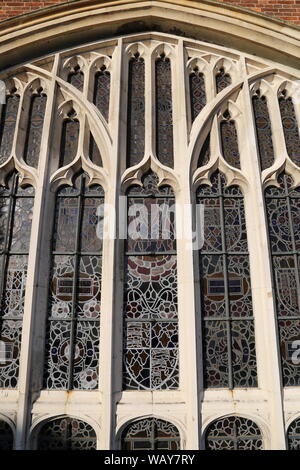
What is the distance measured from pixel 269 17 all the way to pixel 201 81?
1.09m

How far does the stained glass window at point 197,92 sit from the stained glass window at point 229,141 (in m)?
0.33

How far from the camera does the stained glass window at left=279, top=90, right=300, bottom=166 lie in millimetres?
5425

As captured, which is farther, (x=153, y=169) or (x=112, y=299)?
(x=153, y=169)

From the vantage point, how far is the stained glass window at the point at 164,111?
5.41 m

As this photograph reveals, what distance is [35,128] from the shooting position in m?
5.57

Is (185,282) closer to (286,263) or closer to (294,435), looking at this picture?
(286,263)

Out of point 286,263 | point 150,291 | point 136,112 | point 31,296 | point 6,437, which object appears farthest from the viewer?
point 136,112

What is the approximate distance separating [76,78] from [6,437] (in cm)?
420

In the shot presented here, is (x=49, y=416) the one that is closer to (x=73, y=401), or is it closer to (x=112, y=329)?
(x=73, y=401)

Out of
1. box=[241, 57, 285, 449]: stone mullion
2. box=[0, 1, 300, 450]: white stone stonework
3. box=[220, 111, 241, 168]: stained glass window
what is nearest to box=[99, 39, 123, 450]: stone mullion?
box=[0, 1, 300, 450]: white stone stonework

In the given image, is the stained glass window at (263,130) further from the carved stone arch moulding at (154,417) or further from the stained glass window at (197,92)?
the carved stone arch moulding at (154,417)

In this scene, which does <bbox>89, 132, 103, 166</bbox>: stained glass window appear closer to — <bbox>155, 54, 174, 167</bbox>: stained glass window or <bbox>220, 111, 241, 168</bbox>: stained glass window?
<bbox>155, 54, 174, 167</bbox>: stained glass window

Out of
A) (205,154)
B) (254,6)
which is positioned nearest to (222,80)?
(254,6)

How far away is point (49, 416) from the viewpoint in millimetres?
4297
